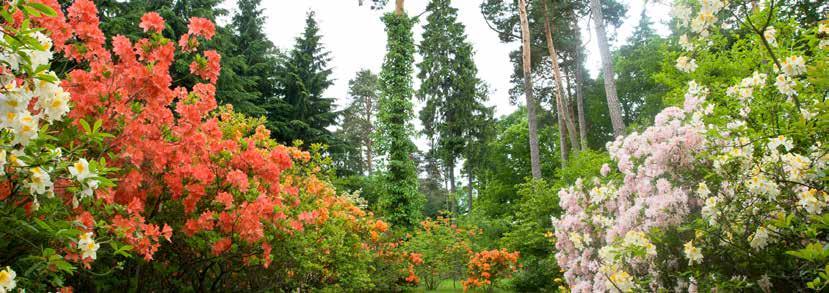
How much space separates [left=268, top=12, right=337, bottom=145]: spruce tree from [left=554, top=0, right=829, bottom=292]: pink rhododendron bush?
1554cm

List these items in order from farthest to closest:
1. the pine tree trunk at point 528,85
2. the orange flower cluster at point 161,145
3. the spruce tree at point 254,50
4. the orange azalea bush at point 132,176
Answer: the spruce tree at point 254,50
the pine tree trunk at point 528,85
the orange flower cluster at point 161,145
the orange azalea bush at point 132,176

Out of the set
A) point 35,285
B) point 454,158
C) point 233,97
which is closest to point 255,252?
point 35,285

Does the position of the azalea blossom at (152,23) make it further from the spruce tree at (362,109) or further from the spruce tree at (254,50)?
the spruce tree at (362,109)

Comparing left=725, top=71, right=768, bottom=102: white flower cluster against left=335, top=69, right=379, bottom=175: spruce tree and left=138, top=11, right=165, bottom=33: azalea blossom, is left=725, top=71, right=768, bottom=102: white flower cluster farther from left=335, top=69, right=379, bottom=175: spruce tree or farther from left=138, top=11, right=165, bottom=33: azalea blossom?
left=335, top=69, right=379, bottom=175: spruce tree

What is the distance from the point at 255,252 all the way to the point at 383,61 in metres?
10.1

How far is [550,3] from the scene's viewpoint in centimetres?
1470

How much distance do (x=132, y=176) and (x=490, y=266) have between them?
294 inches

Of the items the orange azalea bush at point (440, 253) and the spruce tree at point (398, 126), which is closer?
the orange azalea bush at point (440, 253)

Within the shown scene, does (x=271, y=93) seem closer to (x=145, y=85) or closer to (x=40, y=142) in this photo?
(x=145, y=85)

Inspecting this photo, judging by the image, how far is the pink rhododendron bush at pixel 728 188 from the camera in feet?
7.84

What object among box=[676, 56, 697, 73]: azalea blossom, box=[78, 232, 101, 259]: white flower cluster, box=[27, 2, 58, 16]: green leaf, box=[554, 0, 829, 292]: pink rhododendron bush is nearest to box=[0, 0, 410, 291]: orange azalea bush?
box=[78, 232, 101, 259]: white flower cluster

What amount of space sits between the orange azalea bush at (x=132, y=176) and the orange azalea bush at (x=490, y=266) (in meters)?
5.50

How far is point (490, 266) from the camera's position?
359 inches

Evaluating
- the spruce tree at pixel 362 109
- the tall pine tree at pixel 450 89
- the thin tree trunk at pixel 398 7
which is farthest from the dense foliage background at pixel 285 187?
the spruce tree at pixel 362 109
